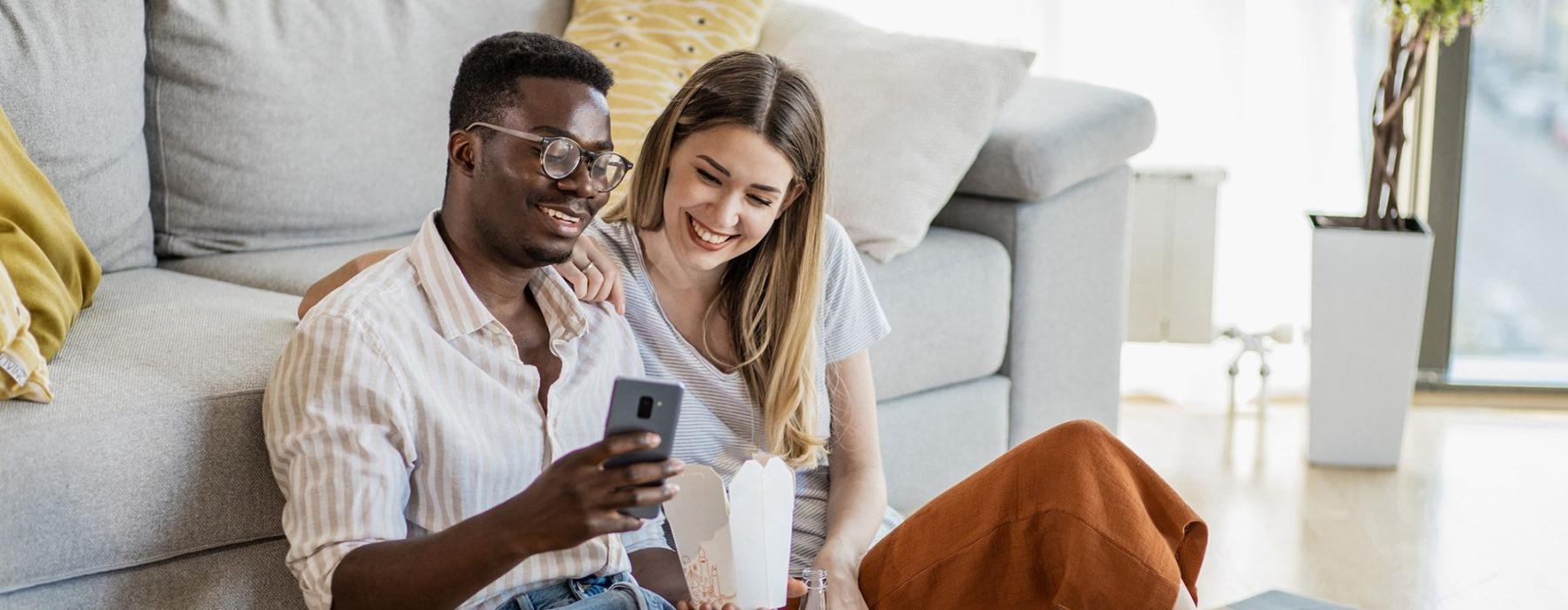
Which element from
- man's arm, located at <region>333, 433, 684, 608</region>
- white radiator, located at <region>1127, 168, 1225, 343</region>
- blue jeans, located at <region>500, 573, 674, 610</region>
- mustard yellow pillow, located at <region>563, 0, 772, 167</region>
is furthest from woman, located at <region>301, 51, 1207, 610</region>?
white radiator, located at <region>1127, 168, 1225, 343</region>

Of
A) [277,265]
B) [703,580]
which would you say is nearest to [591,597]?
[703,580]

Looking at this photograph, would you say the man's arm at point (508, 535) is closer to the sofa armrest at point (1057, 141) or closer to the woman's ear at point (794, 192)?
the woman's ear at point (794, 192)

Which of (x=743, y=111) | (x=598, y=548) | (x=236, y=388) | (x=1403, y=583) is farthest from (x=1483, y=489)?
(x=236, y=388)

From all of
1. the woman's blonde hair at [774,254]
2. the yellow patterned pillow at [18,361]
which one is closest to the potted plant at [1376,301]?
the woman's blonde hair at [774,254]

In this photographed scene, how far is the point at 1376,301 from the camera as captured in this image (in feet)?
9.02

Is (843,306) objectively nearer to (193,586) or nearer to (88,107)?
(193,586)

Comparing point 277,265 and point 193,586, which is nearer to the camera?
point 193,586

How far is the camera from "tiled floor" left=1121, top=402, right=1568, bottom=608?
7.38ft

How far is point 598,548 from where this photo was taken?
135cm

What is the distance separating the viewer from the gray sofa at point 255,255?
4.46 feet

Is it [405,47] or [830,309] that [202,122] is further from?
[830,309]

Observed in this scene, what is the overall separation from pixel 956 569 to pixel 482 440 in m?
0.50

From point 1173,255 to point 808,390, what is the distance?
1676 millimetres

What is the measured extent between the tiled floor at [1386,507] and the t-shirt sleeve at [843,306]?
0.75m
